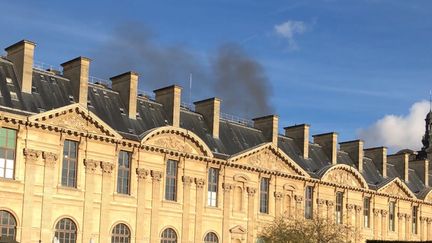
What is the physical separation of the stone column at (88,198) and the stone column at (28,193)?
3621mm

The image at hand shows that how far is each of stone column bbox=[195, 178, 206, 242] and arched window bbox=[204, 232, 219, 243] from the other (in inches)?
36.8

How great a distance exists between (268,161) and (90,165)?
16.9 meters

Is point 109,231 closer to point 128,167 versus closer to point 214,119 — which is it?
point 128,167

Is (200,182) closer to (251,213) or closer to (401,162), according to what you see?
(251,213)

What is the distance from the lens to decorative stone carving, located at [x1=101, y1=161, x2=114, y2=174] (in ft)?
162

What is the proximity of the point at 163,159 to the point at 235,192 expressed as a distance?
7.64 m

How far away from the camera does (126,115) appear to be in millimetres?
53031

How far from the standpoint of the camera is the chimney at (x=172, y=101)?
55.5m

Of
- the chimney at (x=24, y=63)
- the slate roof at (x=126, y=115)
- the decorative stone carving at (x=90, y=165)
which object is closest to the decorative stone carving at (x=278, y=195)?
the slate roof at (x=126, y=115)

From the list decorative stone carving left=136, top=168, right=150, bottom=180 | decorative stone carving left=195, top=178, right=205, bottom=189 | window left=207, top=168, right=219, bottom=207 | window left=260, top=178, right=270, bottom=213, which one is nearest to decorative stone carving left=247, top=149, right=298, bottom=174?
window left=260, top=178, right=270, bottom=213

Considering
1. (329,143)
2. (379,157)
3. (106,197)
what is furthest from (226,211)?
(379,157)

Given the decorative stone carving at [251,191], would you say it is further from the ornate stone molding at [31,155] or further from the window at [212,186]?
the ornate stone molding at [31,155]

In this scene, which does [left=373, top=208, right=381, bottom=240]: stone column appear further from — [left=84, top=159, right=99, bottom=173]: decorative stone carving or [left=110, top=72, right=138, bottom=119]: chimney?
[left=84, top=159, right=99, bottom=173]: decorative stone carving

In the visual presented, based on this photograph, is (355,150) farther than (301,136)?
Yes
